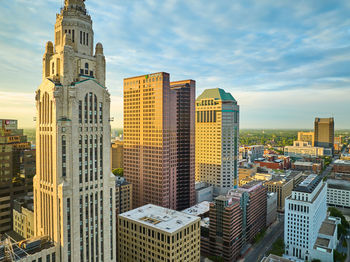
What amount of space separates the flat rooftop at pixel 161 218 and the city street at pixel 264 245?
4729cm

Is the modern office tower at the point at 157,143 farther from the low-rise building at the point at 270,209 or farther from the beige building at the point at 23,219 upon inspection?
the beige building at the point at 23,219

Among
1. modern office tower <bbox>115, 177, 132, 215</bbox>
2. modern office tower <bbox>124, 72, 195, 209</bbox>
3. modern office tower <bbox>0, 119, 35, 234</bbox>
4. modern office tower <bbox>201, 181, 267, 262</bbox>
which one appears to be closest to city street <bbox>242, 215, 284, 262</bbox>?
modern office tower <bbox>201, 181, 267, 262</bbox>

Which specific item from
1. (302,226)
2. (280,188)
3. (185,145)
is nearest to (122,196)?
(185,145)

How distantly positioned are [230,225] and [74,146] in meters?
81.7

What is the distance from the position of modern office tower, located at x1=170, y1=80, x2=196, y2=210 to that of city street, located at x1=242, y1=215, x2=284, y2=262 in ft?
174

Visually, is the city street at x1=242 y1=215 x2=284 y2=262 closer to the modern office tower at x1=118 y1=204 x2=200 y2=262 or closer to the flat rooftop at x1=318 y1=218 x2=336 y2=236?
the flat rooftop at x1=318 y1=218 x2=336 y2=236

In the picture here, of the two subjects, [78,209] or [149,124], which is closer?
[78,209]

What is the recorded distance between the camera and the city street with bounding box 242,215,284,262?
404 feet

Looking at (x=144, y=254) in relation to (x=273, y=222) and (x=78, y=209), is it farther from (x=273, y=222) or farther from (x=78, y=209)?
(x=273, y=222)

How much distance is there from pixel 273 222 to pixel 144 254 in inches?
4248

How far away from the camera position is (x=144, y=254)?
9338 centimetres

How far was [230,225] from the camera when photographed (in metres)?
114

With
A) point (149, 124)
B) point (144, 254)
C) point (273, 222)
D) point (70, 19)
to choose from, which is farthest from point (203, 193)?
point (70, 19)

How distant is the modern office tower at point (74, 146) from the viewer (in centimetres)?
6025
